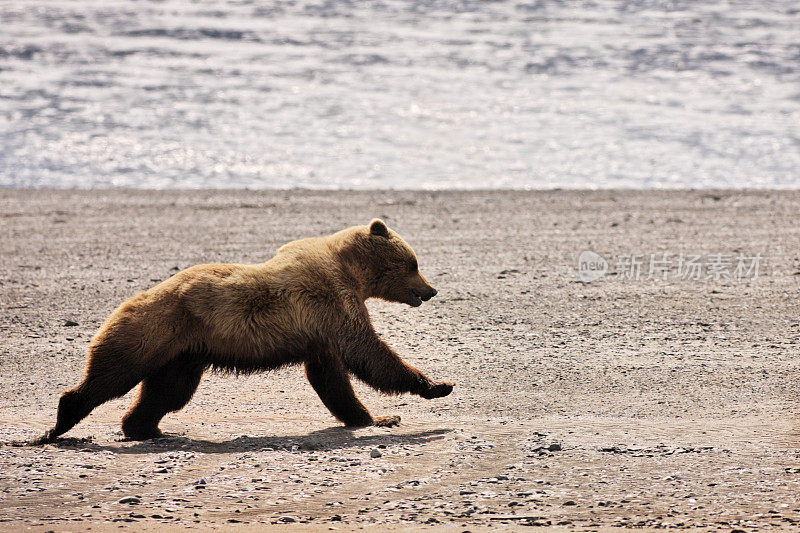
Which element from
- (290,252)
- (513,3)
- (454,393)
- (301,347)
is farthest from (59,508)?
(513,3)

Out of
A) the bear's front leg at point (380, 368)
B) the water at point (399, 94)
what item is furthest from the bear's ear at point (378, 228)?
the water at point (399, 94)

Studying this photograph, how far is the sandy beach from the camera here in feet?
14.1

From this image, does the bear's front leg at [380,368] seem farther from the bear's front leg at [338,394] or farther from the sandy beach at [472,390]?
the sandy beach at [472,390]

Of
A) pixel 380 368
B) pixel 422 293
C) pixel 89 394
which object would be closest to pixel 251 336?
pixel 380 368

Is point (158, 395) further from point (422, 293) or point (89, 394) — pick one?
point (422, 293)

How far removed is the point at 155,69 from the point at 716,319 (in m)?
15.4

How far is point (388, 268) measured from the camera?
5.88 meters

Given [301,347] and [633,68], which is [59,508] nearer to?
[301,347]

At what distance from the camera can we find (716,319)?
7.85m

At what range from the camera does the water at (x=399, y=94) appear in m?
14.8

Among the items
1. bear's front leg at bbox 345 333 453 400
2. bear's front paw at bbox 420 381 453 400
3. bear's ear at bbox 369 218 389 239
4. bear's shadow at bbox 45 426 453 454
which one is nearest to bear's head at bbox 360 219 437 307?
bear's ear at bbox 369 218 389 239

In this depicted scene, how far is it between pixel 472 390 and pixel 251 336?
5.55 feet

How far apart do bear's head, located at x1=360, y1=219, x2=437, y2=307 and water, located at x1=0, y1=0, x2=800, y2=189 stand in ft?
25.5

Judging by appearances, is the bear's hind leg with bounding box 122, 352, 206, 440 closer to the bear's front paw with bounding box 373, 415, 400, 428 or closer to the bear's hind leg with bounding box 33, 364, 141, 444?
the bear's hind leg with bounding box 33, 364, 141, 444
